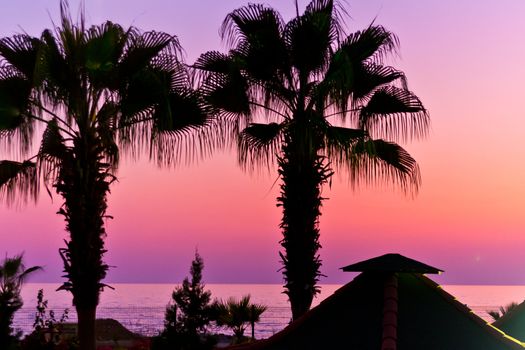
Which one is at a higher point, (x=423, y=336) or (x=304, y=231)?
(x=304, y=231)

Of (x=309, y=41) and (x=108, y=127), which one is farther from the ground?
(x=309, y=41)

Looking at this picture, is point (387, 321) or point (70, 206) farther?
point (70, 206)

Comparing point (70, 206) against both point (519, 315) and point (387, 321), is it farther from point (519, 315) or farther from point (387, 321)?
point (519, 315)

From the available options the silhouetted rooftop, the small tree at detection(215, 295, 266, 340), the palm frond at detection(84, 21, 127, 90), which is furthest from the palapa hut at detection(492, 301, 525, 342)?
the small tree at detection(215, 295, 266, 340)

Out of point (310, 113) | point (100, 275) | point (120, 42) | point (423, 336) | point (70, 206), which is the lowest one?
point (423, 336)

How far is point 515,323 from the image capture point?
47.8ft

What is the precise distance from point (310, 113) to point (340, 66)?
130cm

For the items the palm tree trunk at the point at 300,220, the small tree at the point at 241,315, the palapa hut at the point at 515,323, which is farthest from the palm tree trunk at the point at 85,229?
the small tree at the point at 241,315

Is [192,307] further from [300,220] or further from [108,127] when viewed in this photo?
[108,127]

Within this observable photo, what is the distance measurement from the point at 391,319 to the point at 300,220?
7419 mm

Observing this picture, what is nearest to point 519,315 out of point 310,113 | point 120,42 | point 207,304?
point 310,113

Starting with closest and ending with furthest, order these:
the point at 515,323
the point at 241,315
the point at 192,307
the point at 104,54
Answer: the point at 515,323, the point at 104,54, the point at 241,315, the point at 192,307

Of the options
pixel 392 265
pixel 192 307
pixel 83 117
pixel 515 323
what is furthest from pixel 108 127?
pixel 192 307

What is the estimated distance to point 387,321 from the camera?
11078 mm
